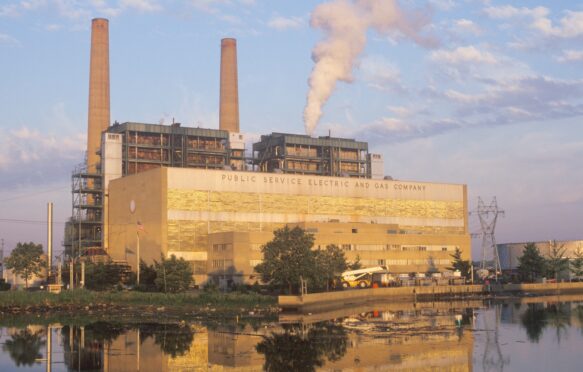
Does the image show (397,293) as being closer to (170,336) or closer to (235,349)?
(170,336)

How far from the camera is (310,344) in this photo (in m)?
55.1

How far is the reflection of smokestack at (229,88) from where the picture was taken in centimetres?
16762

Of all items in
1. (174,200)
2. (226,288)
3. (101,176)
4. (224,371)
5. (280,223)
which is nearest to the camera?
(224,371)

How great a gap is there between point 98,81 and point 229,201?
3984 centimetres

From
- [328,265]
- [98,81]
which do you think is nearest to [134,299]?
[328,265]

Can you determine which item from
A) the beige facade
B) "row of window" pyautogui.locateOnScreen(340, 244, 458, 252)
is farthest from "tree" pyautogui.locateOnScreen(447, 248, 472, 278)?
the beige facade

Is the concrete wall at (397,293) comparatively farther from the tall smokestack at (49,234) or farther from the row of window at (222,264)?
the tall smokestack at (49,234)

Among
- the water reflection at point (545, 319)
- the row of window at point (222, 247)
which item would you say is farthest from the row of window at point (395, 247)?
the water reflection at point (545, 319)

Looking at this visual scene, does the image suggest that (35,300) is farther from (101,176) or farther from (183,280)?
(101,176)

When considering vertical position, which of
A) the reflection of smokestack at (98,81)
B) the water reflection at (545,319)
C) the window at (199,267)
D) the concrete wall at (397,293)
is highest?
the reflection of smokestack at (98,81)

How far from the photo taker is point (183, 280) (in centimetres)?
9825

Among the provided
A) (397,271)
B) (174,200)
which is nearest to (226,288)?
(174,200)

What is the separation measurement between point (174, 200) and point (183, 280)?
1293 inches

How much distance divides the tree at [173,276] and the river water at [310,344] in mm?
22463
